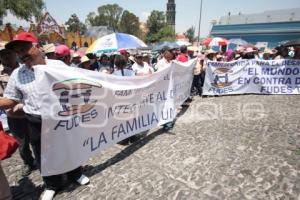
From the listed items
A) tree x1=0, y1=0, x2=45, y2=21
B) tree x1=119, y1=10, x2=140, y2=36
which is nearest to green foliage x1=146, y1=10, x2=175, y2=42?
tree x1=119, y1=10, x2=140, y2=36

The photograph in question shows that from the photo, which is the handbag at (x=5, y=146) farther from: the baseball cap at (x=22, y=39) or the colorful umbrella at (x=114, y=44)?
the colorful umbrella at (x=114, y=44)

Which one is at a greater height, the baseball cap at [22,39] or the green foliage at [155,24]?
the green foliage at [155,24]

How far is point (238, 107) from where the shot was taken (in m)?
8.18

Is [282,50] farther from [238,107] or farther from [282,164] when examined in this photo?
[282,164]

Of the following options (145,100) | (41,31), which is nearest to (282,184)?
(145,100)

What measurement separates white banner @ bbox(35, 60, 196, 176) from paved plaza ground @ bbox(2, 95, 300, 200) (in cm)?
41

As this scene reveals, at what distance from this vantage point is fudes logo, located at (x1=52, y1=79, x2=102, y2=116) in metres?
3.65

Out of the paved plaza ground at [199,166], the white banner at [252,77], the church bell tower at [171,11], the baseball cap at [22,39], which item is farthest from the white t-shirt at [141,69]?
the church bell tower at [171,11]

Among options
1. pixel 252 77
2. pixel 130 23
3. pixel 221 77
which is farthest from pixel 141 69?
pixel 130 23

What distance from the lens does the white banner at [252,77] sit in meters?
10.1

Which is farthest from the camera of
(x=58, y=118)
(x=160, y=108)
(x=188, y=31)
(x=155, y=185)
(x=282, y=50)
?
(x=188, y=31)

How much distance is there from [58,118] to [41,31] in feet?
24.2

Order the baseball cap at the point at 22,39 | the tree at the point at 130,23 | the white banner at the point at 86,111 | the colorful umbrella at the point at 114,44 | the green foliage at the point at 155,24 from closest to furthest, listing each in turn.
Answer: the baseball cap at the point at 22,39, the white banner at the point at 86,111, the colorful umbrella at the point at 114,44, the green foliage at the point at 155,24, the tree at the point at 130,23

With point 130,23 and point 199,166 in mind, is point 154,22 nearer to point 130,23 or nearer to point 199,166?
point 130,23
